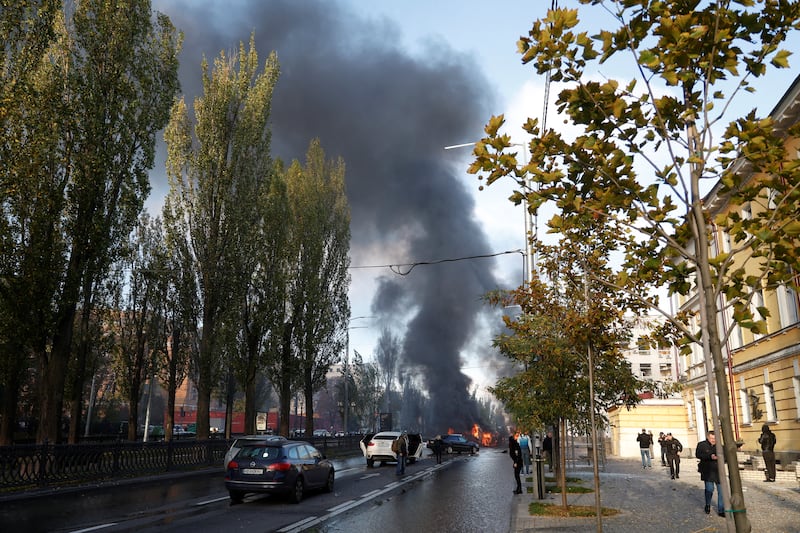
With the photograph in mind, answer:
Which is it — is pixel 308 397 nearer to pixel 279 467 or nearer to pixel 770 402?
pixel 279 467

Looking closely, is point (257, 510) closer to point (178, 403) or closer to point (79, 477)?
point (79, 477)

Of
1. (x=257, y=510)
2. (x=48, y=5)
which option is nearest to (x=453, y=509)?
(x=257, y=510)

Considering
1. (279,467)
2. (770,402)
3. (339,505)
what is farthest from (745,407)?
(279,467)

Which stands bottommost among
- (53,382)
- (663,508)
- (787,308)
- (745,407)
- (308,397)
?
(663,508)

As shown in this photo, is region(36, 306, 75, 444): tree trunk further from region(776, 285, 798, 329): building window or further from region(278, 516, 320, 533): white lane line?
region(776, 285, 798, 329): building window

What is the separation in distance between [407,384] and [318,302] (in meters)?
69.6

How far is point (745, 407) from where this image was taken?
1043 inches

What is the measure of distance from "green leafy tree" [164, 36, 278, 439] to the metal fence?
7.30ft

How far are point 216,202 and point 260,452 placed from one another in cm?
1624

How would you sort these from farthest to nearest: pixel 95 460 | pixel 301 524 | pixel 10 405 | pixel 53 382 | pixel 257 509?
pixel 10 405 < pixel 53 382 < pixel 95 460 < pixel 257 509 < pixel 301 524

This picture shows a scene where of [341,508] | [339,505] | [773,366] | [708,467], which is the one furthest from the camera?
[773,366]

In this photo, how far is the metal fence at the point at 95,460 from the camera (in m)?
16.0

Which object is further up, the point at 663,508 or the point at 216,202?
the point at 216,202

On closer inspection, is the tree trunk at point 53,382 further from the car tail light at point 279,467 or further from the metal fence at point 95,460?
the car tail light at point 279,467
